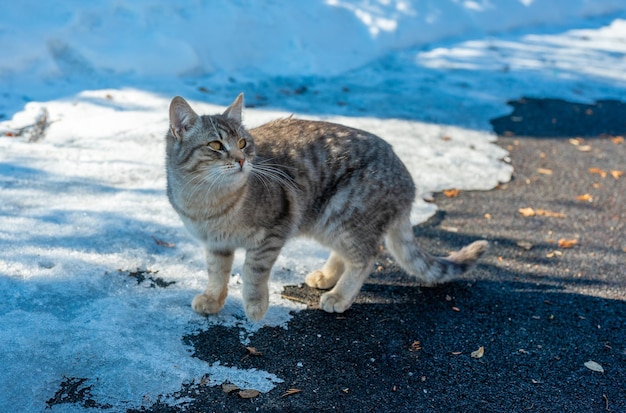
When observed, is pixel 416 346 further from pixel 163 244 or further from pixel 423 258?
pixel 163 244

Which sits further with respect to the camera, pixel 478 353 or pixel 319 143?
pixel 319 143

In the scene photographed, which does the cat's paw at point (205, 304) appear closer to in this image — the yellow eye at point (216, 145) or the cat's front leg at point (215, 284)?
the cat's front leg at point (215, 284)

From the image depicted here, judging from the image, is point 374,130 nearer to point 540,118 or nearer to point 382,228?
point 540,118

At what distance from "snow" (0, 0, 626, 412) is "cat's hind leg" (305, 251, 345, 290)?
137mm

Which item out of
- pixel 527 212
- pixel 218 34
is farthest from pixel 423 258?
pixel 218 34

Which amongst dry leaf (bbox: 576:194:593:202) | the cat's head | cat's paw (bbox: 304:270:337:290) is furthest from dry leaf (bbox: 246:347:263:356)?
dry leaf (bbox: 576:194:593:202)

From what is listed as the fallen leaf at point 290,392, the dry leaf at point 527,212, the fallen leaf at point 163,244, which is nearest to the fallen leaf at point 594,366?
Answer: the fallen leaf at point 290,392

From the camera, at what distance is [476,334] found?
426cm

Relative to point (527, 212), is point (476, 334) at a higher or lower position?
lower

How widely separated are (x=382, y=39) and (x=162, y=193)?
586cm

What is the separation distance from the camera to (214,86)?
26.5 ft

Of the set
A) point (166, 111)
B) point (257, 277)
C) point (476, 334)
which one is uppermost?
point (166, 111)

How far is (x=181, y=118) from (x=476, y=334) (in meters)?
2.38

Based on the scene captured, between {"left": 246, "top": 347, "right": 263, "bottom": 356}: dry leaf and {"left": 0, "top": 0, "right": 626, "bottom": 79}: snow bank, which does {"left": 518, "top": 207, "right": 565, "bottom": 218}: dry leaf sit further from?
{"left": 0, "top": 0, "right": 626, "bottom": 79}: snow bank
